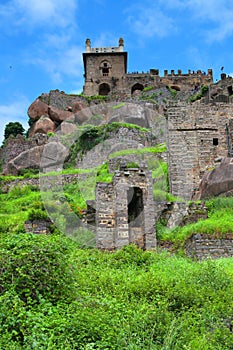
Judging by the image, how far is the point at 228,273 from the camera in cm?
1114

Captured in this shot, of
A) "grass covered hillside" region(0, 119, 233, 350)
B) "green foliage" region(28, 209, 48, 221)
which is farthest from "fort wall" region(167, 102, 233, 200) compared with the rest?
"grass covered hillside" region(0, 119, 233, 350)

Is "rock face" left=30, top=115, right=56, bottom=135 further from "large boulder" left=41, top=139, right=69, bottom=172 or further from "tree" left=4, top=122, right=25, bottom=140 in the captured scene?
"tree" left=4, top=122, right=25, bottom=140

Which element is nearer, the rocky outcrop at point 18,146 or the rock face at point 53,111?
the rocky outcrop at point 18,146

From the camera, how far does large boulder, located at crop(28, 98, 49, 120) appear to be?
132ft

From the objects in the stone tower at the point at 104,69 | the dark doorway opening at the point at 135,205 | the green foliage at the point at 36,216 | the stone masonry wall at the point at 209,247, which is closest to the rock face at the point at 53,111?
the stone tower at the point at 104,69

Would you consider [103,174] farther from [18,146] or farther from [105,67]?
[105,67]

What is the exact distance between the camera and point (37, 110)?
1604 inches

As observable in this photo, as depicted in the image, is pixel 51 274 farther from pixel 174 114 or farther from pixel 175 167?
pixel 174 114

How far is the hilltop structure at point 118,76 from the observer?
49.1 meters

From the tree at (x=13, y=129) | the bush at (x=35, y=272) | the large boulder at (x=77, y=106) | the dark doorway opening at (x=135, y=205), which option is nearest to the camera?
the bush at (x=35, y=272)

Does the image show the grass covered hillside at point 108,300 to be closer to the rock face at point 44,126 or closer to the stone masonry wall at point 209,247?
the stone masonry wall at point 209,247

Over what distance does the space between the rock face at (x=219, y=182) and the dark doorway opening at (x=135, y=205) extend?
343 centimetres

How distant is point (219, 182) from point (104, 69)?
34.3m

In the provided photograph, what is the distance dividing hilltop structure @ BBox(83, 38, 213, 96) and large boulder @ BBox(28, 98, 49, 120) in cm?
864
